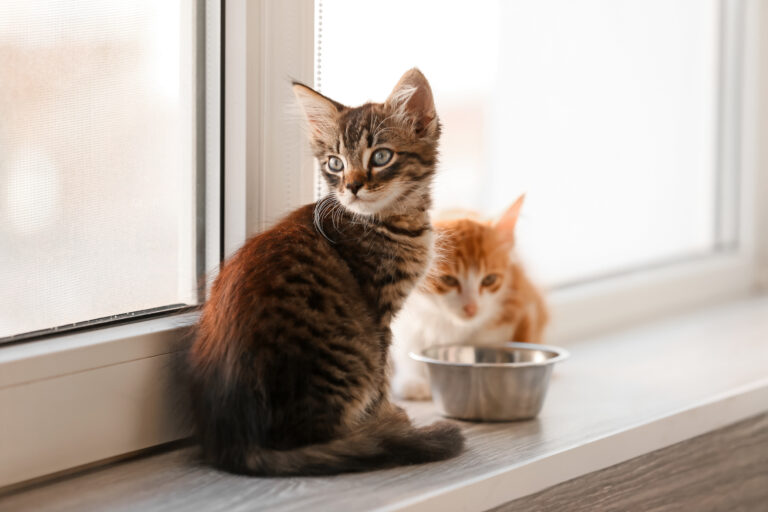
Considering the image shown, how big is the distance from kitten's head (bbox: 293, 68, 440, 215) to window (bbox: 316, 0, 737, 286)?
560 millimetres

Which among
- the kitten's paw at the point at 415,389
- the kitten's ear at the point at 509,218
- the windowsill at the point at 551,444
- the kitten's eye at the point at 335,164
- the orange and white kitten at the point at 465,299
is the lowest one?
the windowsill at the point at 551,444

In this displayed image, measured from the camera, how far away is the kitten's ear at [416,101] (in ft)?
3.73

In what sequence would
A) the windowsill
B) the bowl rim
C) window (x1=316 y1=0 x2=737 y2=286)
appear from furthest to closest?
window (x1=316 y1=0 x2=737 y2=286)
the bowl rim
the windowsill

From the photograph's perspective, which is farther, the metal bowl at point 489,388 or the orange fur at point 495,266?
the orange fur at point 495,266

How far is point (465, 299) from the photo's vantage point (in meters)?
1.38

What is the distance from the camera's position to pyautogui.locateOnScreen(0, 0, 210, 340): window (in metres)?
1.05

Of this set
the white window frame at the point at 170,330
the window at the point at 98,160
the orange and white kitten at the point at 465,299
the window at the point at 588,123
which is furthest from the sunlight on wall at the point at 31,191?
the window at the point at 588,123

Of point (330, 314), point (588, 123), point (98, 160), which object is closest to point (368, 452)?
point (330, 314)

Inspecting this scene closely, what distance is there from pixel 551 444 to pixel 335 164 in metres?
0.46

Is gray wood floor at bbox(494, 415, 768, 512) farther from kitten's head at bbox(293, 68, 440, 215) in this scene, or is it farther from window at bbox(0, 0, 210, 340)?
window at bbox(0, 0, 210, 340)

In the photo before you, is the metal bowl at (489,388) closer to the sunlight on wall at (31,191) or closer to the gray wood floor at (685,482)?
the gray wood floor at (685,482)

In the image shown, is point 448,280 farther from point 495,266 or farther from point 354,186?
point 354,186

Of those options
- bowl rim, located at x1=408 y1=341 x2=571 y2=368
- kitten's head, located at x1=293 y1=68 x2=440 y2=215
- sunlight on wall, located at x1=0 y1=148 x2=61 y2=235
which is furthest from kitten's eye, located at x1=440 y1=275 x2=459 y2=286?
sunlight on wall, located at x1=0 y1=148 x2=61 y2=235

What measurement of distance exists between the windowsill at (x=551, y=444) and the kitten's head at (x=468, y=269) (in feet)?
0.53
